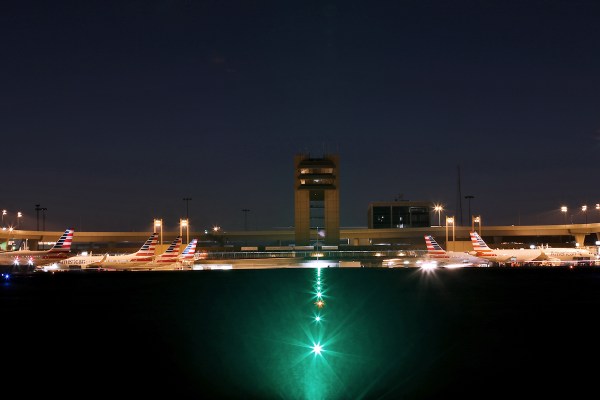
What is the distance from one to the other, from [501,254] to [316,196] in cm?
4732

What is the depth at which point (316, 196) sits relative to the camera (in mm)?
114438

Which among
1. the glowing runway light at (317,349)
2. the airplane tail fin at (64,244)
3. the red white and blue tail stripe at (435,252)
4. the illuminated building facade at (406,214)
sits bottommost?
the glowing runway light at (317,349)

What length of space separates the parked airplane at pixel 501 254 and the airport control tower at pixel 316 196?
41.5m

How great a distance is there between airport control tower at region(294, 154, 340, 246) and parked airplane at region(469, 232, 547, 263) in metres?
41.5

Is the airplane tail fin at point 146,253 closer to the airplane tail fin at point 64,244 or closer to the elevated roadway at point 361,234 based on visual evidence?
the airplane tail fin at point 64,244

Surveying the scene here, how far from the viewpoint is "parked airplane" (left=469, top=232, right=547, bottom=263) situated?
238 ft

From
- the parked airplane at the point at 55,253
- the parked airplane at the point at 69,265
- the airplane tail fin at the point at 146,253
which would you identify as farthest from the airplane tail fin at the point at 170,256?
the parked airplane at the point at 55,253

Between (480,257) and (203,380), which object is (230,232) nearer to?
(480,257)

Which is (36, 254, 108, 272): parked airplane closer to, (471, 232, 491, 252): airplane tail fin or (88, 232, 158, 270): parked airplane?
(88, 232, 158, 270): parked airplane

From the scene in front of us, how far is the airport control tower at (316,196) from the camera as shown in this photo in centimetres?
11000

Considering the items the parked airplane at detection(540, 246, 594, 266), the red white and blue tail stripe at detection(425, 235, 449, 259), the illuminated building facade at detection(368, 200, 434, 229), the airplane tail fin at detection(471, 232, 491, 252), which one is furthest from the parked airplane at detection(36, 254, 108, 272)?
the illuminated building facade at detection(368, 200, 434, 229)

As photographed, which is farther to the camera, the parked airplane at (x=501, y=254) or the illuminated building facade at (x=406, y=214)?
the illuminated building facade at (x=406, y=214)

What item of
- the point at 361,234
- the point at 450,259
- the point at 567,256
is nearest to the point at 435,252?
the point at 450,259

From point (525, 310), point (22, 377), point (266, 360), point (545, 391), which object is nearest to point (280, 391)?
point (266, 360)
